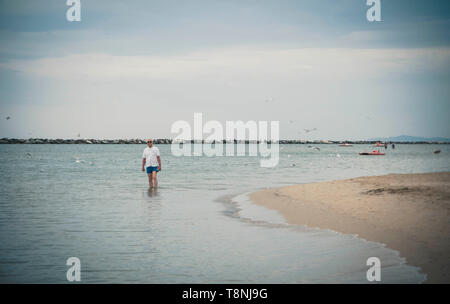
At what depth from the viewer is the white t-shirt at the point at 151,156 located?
864 inches

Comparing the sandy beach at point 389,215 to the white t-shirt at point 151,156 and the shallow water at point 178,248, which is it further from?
the white t-shirt at point 151,156

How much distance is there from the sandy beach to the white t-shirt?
18.1 feet

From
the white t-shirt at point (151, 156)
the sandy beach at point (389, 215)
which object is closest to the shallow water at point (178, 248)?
the sandy beach at point (389, 215)

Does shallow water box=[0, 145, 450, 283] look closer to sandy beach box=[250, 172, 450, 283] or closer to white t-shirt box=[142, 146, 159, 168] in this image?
sandy beach box=[250, 172, 450, 283]

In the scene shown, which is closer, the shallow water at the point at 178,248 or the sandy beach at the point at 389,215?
the shallow water at the point at 178,248

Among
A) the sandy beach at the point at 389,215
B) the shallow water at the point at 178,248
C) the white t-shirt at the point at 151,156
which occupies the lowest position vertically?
the shallow water at the point at 178,248

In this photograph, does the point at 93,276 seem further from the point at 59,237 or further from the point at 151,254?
the point at 59,237

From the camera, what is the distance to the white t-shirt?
864 inches

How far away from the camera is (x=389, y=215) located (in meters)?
12.7

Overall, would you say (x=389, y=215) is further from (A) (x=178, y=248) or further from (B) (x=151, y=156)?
(B) (x=151, y=156)

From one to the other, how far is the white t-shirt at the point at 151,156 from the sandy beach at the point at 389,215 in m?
5.52

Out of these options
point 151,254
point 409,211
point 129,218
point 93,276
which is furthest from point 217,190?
point 93,276
